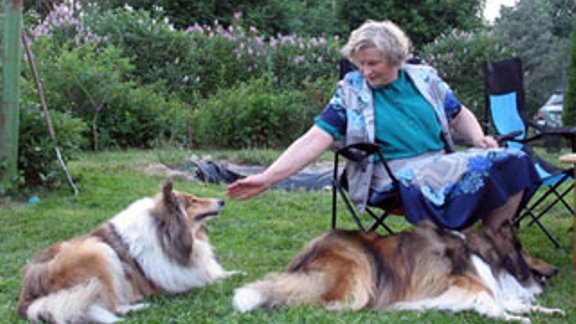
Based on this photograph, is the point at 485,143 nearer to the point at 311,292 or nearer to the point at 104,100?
the point at 311,292

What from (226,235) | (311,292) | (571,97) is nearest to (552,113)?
(571,97)

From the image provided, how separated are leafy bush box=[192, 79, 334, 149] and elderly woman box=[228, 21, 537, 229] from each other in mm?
5750

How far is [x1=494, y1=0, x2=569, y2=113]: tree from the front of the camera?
84.9 ft

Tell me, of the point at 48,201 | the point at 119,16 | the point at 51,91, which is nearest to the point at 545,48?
the point at 119,16

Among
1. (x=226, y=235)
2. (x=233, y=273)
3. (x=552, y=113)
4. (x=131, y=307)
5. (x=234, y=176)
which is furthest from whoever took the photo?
(x=552, y=113)

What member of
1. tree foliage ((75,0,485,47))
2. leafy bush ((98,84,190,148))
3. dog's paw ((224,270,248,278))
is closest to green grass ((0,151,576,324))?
dog's paw ((224,270,248,278))

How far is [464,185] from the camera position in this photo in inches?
134

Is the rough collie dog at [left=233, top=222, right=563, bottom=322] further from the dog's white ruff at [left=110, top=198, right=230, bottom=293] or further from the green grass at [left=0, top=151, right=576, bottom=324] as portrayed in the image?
the dog's white ruff at [left=110, top=198, right=230, bottom=293]

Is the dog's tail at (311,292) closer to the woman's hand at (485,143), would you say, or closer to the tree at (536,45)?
the woman's hand at (485,143)

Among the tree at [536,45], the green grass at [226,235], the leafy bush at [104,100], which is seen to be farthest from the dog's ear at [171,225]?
the tree at [536,45]

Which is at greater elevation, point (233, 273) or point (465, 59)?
point (465, 59)

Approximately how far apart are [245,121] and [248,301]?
21.5ft

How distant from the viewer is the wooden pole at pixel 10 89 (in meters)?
5.70

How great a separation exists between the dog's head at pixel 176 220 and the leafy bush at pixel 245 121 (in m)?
5.81
